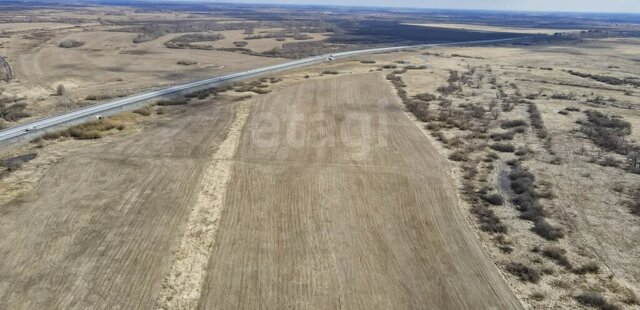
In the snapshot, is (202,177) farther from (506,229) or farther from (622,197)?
(622,197)

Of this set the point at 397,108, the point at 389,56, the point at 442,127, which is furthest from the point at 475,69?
the point at 442,127

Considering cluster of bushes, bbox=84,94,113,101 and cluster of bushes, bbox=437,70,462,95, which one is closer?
cluster of bushes, bbox=84,94,113,101

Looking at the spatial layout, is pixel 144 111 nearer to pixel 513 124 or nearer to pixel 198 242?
pixel 198 242

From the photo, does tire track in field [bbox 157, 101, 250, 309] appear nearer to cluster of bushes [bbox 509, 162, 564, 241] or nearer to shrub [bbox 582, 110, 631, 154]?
cluster of bushes [bbox 509, 162, 564, 241]

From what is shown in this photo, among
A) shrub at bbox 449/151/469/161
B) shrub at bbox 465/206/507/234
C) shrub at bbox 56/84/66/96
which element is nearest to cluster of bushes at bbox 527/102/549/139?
shrub at bbox 449/151/469/161

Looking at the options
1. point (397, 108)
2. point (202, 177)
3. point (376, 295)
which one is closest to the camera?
point (376, 295)

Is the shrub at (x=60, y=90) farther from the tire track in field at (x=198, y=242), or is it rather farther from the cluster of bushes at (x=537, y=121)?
the cluster of bushes at (x=537, y=121)
